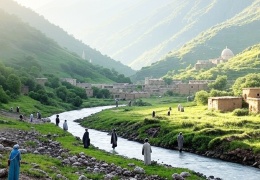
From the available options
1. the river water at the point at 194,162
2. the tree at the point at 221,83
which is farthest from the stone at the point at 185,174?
the tree at the point at 221,83

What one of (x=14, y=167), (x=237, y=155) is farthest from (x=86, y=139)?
(x=14, y=167)

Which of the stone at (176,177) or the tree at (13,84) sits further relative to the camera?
the tree at (13,84)

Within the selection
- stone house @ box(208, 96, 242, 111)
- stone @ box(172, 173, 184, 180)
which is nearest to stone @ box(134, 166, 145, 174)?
stone @ box(172, 173, 184, 180)

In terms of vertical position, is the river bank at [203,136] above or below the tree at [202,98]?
below

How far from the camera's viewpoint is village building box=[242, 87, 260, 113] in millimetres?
63584

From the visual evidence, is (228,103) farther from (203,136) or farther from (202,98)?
(203,136)

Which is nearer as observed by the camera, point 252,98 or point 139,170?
point 139,170

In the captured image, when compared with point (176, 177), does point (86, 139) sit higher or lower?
higher

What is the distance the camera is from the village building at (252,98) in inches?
2503

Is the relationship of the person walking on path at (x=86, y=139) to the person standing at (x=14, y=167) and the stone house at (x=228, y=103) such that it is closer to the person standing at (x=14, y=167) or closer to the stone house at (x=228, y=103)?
the person standing at (x=14, y=167)

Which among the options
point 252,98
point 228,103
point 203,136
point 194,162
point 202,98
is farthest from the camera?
point 202,98

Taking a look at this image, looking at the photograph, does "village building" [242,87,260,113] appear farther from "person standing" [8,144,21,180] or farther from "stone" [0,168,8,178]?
"person standing" [8,144,21,180]

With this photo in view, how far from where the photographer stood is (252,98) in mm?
66875

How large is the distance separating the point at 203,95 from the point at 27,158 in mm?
69266
